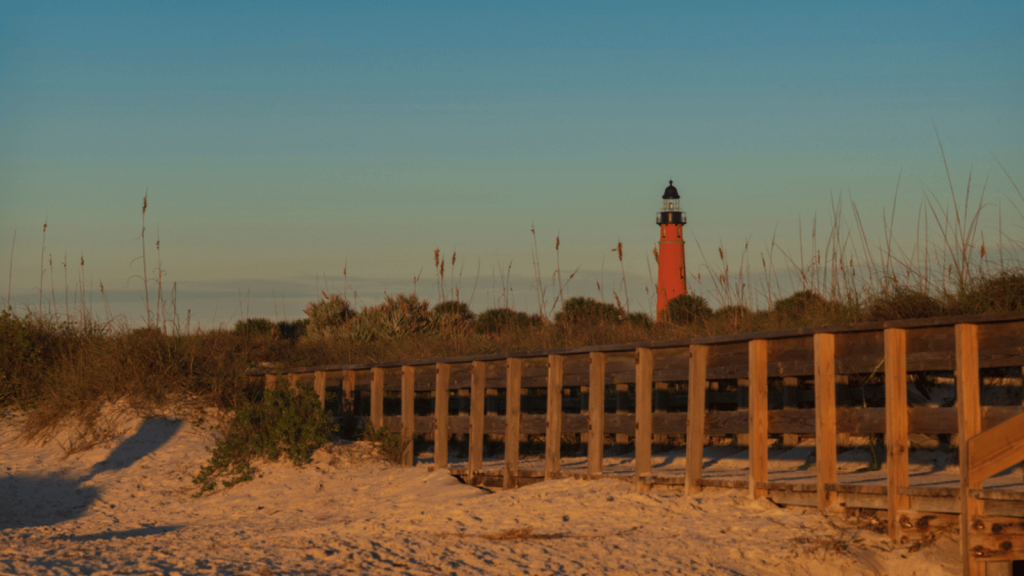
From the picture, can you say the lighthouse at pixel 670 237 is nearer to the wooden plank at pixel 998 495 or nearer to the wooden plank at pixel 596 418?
the wooden plank at pixel 596 418

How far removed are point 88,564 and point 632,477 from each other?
4.90 metres

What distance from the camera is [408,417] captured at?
1213cm

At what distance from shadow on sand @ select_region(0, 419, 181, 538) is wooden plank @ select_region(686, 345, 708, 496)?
6910 mm

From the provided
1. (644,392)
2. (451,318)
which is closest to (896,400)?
(644,392)

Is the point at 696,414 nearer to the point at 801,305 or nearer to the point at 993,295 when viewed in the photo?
the point at 993,295

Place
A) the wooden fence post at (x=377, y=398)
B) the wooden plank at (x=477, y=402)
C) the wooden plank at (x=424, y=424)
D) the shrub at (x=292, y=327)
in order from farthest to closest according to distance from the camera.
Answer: the shrub at (x=292, y=327) → the wooden fence post at (x=377, y=398) → the wooden plank at (x=424, y=424) → the wooden plank at (x=477, y=402)

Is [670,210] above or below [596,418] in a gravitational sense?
above

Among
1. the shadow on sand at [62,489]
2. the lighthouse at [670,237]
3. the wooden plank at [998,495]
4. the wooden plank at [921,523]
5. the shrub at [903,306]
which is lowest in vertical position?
the shadow on sand at [62,489]

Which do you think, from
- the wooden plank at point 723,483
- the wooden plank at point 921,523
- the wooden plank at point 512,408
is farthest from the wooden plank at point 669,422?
the wooden plank at point 921,523

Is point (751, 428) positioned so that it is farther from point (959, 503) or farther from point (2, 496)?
point (2, 496)

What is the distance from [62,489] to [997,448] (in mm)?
10437

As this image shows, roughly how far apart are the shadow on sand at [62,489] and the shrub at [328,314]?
9.26 meters

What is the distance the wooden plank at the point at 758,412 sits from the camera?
8016 mm

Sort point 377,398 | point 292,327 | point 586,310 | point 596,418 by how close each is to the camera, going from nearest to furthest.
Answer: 1. point 596,418
2. point 377,398
3. point 586,310
4. point 292,327
